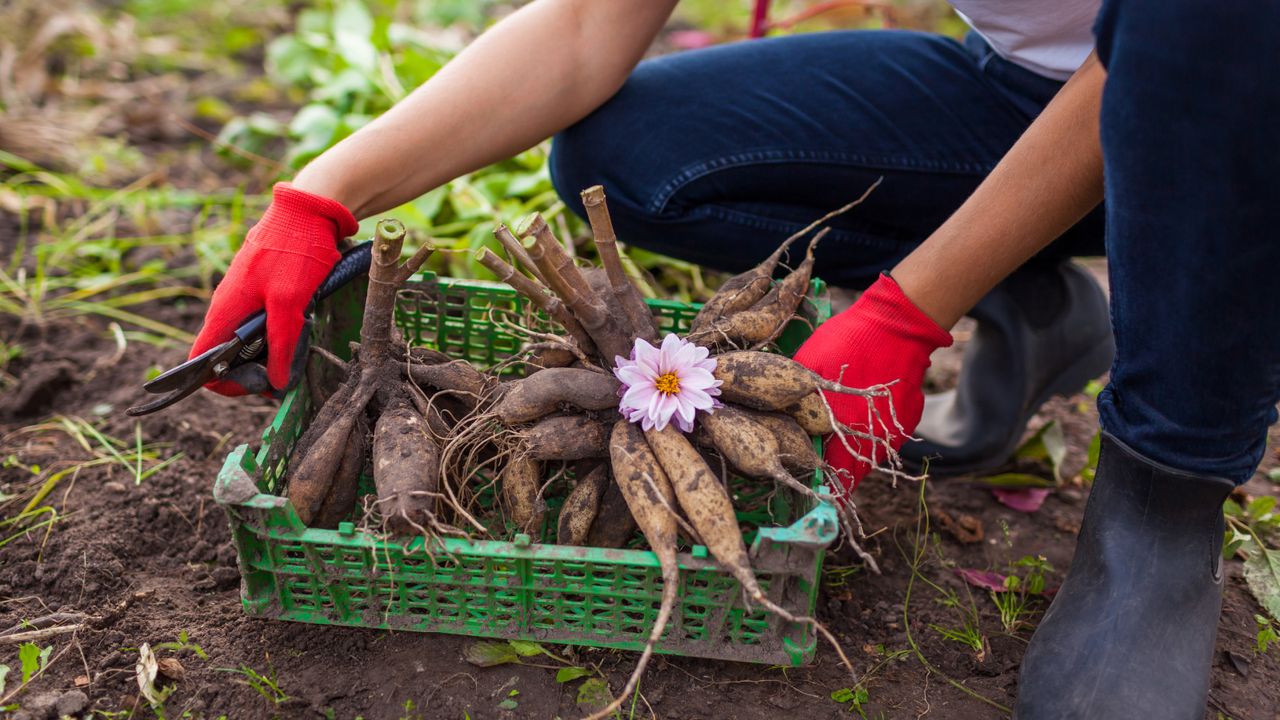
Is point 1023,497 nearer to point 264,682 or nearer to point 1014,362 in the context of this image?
point 1014,362

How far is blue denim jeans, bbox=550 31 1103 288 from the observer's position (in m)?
1.85

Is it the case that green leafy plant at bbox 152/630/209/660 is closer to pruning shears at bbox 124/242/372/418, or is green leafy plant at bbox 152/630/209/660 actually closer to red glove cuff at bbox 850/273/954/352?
pruning shears at bbox 124/242/372/418

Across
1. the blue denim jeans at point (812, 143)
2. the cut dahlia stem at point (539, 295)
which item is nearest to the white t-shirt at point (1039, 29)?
the blue denim jeans at point (812, 143)

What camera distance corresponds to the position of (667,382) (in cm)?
139

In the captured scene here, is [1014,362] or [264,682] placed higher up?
[1014,362]

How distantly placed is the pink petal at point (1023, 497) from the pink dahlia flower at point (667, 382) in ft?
2.72

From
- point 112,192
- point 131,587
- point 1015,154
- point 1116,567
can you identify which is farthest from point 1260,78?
point 112,192

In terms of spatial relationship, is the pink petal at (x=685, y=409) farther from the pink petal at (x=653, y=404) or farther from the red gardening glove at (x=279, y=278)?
the red gardening glove at (x=279, y=278)

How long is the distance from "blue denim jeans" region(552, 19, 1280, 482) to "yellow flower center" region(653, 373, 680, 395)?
606 mm

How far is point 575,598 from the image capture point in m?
1.65

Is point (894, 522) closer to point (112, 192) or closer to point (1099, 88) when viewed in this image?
point (1099, 88)

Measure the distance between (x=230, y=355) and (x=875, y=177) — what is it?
120 centimetres

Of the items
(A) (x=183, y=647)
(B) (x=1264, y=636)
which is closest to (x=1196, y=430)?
(B) (x=1264, y=636)

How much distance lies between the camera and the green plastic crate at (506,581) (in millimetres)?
1255
